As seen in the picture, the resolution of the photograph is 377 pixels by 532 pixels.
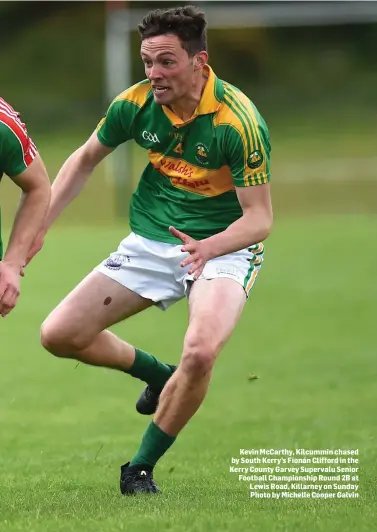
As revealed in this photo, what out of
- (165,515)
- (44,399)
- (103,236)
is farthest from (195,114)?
(103,236)

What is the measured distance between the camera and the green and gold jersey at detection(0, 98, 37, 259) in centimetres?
548

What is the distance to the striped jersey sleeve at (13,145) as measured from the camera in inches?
216

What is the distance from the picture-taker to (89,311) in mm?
6418

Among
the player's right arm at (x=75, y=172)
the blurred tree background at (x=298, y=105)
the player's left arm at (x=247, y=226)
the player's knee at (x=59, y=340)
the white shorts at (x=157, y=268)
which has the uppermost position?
the blurred tree background at (x=298, y=105)

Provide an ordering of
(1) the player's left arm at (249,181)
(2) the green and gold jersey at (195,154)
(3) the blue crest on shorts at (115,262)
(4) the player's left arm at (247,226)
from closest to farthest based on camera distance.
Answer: (4) the player's left arm at (247,226), (1) the player's left arm at (249,181), (2) the green and gold jersey at (195,154), (3) the blue crest on shorts at (115,262)

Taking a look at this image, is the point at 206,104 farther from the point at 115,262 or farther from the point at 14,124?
the point at 14,124

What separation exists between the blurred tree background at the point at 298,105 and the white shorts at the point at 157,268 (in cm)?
1726

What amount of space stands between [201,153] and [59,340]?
1.21 metres

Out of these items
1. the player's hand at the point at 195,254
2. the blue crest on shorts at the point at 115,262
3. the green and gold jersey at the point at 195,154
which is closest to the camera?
the player's hand at the point at 195,254

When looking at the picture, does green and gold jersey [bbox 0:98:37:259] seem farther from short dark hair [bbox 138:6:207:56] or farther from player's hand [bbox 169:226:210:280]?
short dark hair [bbox 138:6:207:56]

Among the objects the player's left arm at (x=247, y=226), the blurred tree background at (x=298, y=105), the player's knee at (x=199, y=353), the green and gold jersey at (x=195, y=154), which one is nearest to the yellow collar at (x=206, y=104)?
the green and gold jersey at (x=195, y=154)

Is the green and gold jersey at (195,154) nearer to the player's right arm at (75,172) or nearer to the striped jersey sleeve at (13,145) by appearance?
the player's right arm at (75,172)

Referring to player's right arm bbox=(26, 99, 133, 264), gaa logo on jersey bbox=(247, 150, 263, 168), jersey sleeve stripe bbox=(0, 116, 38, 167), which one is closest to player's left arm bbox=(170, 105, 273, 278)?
gaa logo on jersey bbox=(247, 150, 263, 168)

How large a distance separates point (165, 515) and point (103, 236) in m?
14.0
